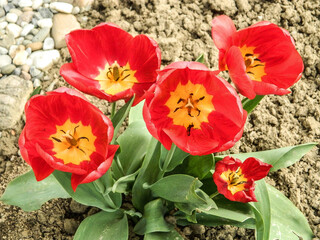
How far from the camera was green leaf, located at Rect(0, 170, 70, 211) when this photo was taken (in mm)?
1362

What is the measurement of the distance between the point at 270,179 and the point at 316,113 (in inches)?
17.1

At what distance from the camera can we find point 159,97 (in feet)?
3.26

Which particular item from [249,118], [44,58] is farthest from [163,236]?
[44,58]

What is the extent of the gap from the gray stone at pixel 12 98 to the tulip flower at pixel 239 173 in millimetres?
1083

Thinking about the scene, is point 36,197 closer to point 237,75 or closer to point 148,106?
point 148,106

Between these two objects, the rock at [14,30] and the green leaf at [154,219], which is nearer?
the green leaf at [154,219]

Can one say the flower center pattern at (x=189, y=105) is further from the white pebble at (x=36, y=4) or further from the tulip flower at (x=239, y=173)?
the white pebble at (x=36, y=4)

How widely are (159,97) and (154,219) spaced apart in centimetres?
53

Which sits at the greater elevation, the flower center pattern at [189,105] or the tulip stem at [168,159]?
the flower center pattern at [189,105]

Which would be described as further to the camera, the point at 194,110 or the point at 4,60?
the point at 4,60

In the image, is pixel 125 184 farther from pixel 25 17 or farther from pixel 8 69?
pixel 25 17

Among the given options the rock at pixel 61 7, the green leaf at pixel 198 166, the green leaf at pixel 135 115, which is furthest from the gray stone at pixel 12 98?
the green leaf at pixel 198 166

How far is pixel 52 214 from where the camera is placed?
5.46 feet

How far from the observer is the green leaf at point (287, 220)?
1452mm
